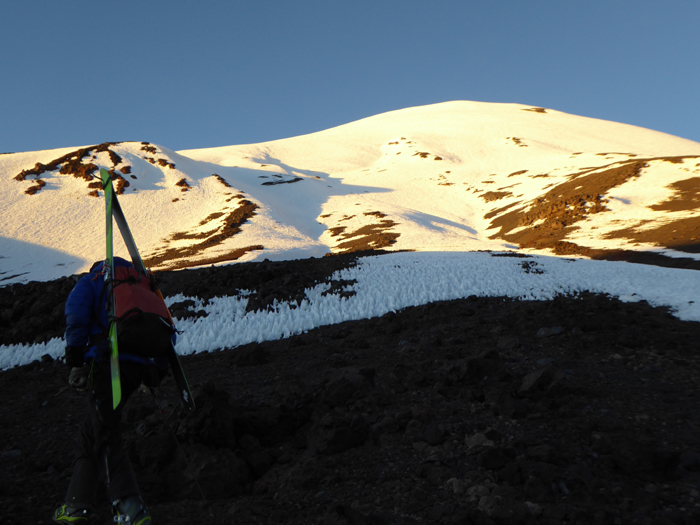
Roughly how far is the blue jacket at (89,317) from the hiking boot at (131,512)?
4.23 feet

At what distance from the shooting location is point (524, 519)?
331 centimetres

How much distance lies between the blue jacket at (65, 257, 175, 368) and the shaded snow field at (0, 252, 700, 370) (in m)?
5.65

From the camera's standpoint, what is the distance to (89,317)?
13.3 feet

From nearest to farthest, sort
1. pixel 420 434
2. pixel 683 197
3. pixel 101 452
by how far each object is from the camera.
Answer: pixel 101 452
pixel 420 434
pixel 683 197

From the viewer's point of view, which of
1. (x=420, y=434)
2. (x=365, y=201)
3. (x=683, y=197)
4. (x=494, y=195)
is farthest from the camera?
(x=365, y=201)

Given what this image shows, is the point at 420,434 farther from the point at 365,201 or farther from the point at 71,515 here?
the point at 365,201

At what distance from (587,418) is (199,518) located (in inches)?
184

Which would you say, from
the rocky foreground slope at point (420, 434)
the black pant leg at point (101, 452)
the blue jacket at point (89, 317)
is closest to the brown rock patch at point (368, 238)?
the rocky foreground slope at point (420, 434)

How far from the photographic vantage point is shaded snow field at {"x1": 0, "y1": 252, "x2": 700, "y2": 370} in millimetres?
10862

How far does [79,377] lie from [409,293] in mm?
11034

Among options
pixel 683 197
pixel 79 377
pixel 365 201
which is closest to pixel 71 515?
pixel 79 377

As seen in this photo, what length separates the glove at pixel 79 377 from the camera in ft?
12.6

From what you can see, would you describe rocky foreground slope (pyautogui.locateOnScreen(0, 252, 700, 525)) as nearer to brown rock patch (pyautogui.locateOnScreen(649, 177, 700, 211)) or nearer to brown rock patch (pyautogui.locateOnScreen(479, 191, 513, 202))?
brown rock patch (pyautogui.locateOnScreen(649, 177, 700, 211))

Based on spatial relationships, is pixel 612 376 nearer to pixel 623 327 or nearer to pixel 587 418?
pixel 587 418
